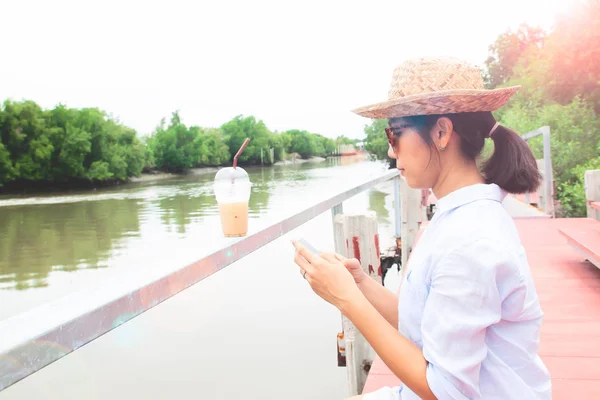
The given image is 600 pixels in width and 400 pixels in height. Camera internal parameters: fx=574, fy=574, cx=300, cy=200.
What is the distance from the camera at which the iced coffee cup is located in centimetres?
164

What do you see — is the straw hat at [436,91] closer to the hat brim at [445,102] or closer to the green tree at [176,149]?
the hat brim at [445,102]

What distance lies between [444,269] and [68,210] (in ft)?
170

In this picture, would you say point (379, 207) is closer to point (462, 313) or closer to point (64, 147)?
point (462, 313)

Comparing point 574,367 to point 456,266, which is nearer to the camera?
point 456,266

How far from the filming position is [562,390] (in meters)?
2.23

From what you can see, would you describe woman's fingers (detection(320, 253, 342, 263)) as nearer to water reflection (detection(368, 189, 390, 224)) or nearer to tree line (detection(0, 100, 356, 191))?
water reflection (detection(368, 189, 390, 224))

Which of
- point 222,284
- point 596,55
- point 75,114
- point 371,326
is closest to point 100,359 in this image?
point 222,284

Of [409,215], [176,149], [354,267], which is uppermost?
[176,149]

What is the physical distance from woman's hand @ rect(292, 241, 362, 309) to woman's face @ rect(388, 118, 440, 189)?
0.27 metres

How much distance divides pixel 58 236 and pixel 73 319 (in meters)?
38.5

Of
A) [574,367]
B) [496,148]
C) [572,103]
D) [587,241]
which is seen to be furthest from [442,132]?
[572,103]

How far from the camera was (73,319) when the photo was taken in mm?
821

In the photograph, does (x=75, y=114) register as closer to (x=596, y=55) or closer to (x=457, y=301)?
(x=596, y=55)

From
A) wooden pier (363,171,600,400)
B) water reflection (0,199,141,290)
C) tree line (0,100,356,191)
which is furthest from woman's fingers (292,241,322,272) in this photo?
tree line (0,100,356,191)
